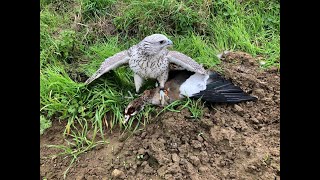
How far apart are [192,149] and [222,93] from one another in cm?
69

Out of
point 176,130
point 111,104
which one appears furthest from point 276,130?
point 111,104

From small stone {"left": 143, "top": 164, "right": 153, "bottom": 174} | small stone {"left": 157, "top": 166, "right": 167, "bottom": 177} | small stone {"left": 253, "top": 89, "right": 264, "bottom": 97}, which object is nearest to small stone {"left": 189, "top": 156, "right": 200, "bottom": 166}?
small stone {"left": 157, "top": 166, "right": 167, "bottom": 177}

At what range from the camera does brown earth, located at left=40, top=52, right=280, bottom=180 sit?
10.6 feet

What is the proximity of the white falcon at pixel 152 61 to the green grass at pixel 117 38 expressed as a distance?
0.20 m

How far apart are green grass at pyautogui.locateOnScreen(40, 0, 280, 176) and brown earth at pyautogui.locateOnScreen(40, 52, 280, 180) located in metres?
0.25

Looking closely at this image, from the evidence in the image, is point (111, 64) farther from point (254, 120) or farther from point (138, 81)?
point (254, 120)

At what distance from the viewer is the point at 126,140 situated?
11.7 feet

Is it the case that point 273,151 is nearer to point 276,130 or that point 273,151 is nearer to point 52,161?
point 276,130

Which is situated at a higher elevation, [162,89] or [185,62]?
[185,62]

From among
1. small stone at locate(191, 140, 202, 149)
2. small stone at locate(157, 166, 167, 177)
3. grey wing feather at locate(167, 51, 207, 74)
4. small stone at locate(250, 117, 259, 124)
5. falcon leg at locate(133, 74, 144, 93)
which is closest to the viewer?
small stone at locate(157, 166, 167, 177)

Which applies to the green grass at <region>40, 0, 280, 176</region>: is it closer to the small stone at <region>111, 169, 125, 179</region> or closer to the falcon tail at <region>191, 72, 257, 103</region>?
the falcon tail at <region>191, 72, 257, 103</region>

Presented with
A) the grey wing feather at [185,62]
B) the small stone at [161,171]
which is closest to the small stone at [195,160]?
the small stone at [161,171]

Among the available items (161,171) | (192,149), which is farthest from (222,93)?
(161,171)

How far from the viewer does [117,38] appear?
4.77 m
